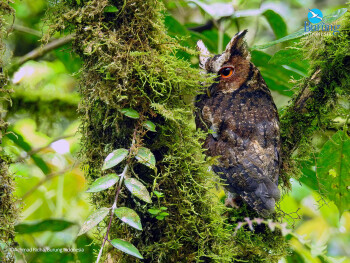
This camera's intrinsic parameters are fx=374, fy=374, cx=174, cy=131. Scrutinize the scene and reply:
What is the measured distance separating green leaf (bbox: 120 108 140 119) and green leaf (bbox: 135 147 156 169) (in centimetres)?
13

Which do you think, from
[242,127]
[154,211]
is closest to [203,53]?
[242,127]

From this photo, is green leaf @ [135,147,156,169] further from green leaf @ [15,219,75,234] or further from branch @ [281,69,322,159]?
branch @ [281,69,322,159]

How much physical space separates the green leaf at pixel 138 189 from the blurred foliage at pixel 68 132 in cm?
99

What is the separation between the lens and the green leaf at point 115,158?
127 centimetres

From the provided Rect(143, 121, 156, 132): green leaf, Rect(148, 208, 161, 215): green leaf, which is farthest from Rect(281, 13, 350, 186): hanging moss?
Rect(148, 208, 161, 215): green leaf

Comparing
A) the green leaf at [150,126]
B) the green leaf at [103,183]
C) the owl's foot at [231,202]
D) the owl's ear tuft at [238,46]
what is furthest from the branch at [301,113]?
the green leaf at [103,183]

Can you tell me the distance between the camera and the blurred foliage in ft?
7.18

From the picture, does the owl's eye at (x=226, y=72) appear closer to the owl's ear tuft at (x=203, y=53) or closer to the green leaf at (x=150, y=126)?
the owl's ear tuft at (x=203, y=53)

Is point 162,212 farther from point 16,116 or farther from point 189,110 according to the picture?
point 16,116

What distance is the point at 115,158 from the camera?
1305 millimetres

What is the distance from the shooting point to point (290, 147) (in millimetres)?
2369

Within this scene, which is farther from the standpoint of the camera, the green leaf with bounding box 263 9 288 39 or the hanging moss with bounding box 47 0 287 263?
the green leaf with bounding box 263 9 288 39

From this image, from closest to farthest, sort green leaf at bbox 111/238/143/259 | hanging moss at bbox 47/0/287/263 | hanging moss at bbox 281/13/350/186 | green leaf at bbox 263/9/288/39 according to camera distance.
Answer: green leaf at bbox 111/238/143/259, hanging moss at bbox 47/0/287/263, hanging moss at bbox 281/13/350/186, green leaf at bbox 263/9/288/39

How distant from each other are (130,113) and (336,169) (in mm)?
1325
